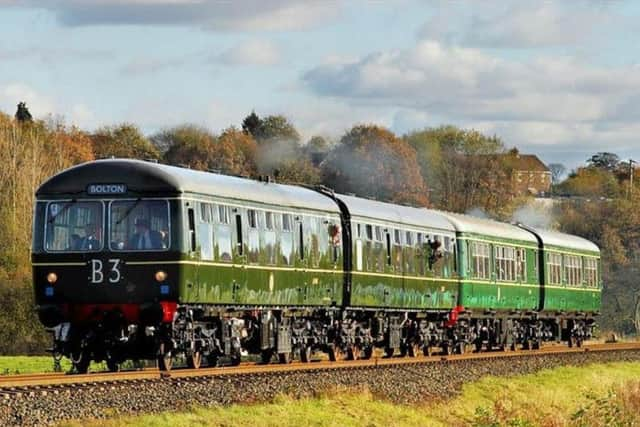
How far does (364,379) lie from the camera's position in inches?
1280

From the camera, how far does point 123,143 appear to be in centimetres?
13012

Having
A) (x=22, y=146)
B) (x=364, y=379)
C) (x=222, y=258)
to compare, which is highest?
(x=22, y=146)

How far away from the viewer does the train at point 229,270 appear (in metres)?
28.6

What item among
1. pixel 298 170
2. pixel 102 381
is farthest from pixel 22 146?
pixel 102 381

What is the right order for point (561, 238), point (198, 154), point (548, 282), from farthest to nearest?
point (198, 154), point (561, 238), point (548, 282)

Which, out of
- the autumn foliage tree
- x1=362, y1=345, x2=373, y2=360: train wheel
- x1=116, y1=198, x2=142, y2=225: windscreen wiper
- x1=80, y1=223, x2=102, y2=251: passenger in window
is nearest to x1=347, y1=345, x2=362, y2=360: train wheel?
x1=362, y1=345, x2=373, y2=360: train wheel

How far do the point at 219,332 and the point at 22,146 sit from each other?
52717 mm

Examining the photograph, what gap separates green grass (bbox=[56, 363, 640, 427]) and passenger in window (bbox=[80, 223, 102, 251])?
427cm

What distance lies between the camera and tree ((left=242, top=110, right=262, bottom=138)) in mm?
150500

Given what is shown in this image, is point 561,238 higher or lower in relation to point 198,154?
lower

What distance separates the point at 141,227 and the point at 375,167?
88644mm

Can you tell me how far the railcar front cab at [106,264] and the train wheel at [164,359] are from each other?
0.17m

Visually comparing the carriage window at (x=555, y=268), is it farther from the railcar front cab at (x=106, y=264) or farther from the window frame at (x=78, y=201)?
the window frame at (x=78, y=201)

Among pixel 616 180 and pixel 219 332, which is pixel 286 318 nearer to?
pixel 219 332
